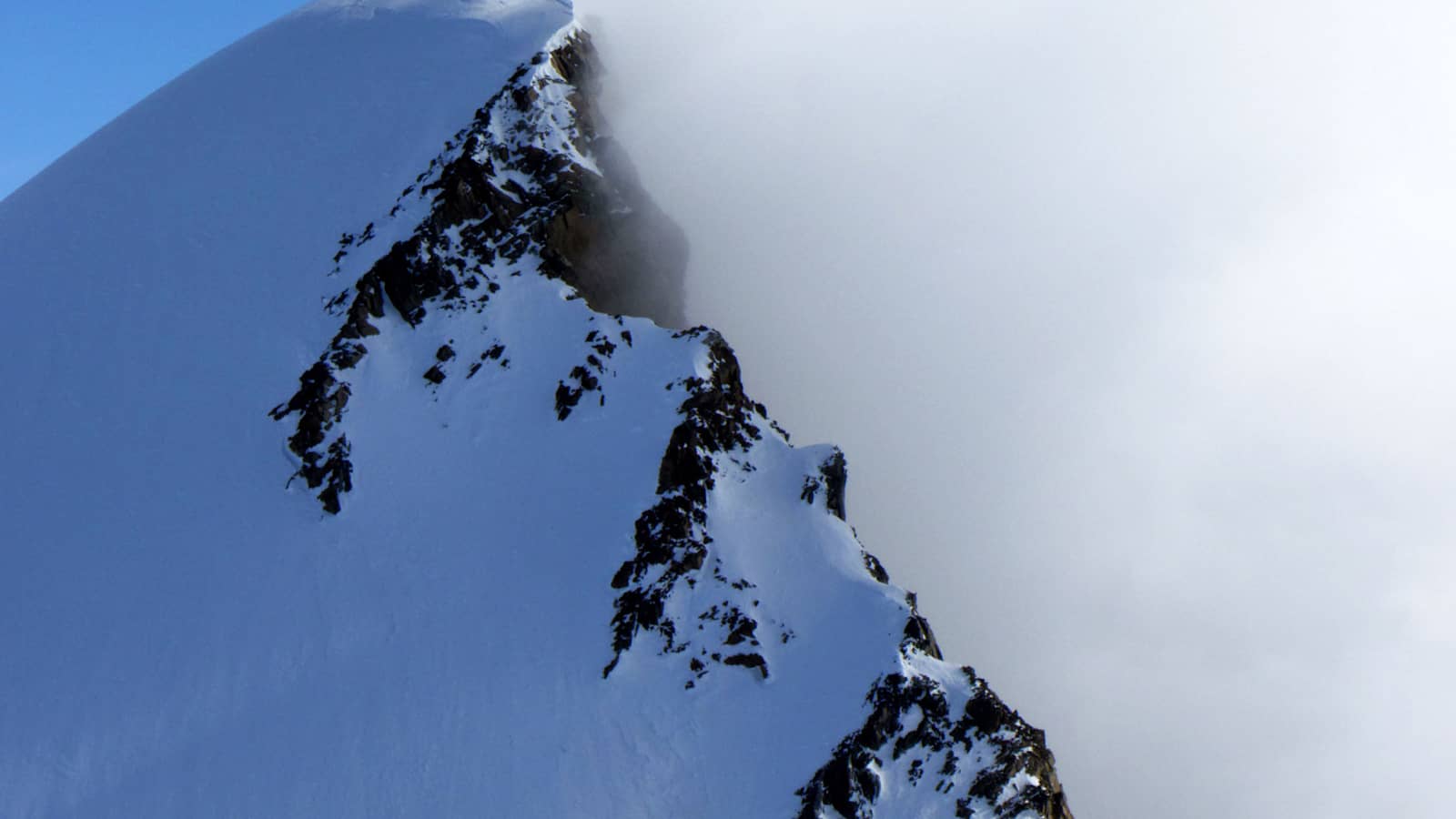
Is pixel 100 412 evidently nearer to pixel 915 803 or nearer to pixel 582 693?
pixel 582 693

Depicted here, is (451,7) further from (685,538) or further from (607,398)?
(685,538)

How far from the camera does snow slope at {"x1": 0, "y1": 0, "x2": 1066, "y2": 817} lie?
131 ft

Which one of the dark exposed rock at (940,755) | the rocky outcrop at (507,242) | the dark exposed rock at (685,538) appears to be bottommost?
the dark exposed rock at (940,755)

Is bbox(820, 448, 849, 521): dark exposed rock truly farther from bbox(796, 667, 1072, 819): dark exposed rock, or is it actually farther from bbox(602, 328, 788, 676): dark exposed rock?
bbox(796, 667, 1072, 819): dark exposed rock

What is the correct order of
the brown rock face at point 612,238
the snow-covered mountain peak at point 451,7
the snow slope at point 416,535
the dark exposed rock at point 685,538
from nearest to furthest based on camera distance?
1. the snow slope at point 416,535
2. the dark exposed rock at point 685,538
3. the brown rock face at point 612,238
4. the snow-covered mountain peak at point 451,7

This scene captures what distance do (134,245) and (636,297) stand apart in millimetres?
25447

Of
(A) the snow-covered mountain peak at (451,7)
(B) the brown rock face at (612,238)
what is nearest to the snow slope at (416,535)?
(B) the brown rock face at (612,238)

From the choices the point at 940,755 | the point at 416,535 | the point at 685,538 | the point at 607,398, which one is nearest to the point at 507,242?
the point at 607,398

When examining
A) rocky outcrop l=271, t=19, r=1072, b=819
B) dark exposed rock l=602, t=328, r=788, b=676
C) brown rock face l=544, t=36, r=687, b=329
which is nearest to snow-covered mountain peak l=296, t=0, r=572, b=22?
brown rock face l=544, t=36, r=687, b=329

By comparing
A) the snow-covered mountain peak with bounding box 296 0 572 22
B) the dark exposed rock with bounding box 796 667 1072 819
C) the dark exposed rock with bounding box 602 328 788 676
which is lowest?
the dark exposed rock with bounding box 796 667 1072 819

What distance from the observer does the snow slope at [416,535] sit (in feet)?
131

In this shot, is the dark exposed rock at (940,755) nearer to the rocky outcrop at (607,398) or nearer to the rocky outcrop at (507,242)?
the rocky outcrop at (607,398)

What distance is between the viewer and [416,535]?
4534 centimetres

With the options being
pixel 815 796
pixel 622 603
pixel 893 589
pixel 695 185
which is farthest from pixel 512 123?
pixel 815 796
